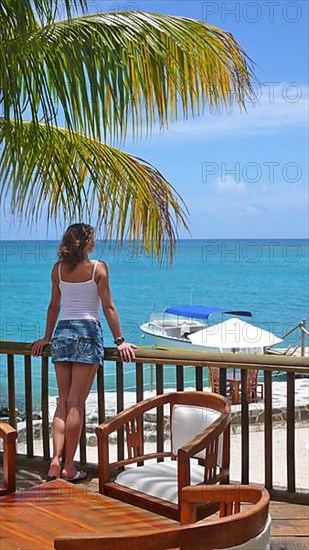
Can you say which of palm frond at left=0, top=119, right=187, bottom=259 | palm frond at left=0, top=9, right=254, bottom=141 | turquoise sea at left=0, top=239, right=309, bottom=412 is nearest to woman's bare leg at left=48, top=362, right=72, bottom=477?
palm frond at left=0, top=119, right=187, bottom=259

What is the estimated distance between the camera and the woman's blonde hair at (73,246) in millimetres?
3955

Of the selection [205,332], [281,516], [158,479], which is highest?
[158,479]

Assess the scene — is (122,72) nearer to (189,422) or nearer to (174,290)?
(189,422)

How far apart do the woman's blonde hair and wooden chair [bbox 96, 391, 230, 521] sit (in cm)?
102

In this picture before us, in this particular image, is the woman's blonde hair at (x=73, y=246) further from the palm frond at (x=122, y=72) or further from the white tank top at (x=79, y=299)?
the palm frond at (x=122, y=72)

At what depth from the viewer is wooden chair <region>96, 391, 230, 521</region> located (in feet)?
9.45

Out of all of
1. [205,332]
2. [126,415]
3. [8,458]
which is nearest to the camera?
[8,458]

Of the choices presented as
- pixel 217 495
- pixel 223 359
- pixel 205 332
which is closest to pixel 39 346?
pixel 223 359

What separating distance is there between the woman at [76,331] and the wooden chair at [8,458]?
1.11m

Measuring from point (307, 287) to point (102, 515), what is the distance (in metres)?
59.2

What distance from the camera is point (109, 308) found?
4.02 meters

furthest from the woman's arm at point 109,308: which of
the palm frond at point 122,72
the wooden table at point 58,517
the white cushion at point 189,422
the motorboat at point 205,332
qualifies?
the motorboat at point 205,332

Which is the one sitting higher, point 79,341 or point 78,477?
point 79,341

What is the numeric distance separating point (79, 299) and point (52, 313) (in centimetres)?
26
